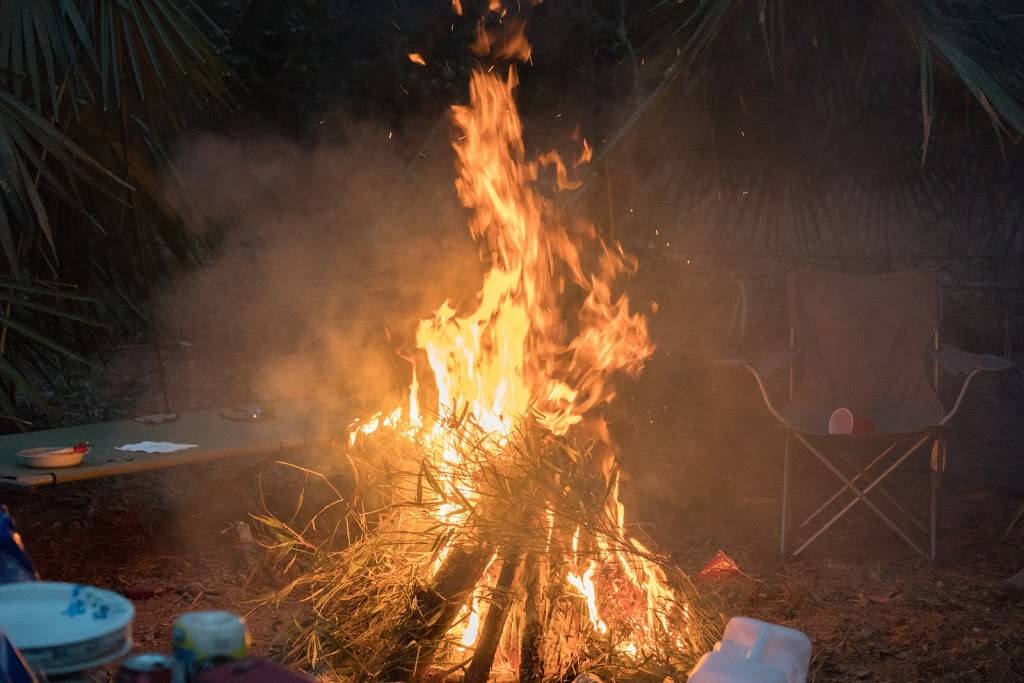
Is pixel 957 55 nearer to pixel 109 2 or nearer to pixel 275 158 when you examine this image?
pixel 109 2

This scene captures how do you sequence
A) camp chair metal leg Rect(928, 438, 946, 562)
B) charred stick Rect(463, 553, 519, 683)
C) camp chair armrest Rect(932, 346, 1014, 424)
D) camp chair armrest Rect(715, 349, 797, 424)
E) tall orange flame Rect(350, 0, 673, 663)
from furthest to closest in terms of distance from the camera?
camp chair armrest Rect(715, 349, 797, 424)
camp chair armrest Rect(932, 346, 1014, 424)
camp chair metal leg Rect(928, 438, 946, 562)
tall orange flame Rect(350, 0, 673, 663)
charred stick Rect(463, 553, 519, 683)

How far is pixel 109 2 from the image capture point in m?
2.98

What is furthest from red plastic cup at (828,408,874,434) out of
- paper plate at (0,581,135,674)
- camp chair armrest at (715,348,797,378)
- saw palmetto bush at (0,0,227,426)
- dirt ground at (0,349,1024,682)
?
paper plate at (0,581,135,674)

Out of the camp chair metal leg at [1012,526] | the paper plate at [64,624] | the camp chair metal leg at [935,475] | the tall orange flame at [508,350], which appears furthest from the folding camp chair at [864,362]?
the paper plate at [64,624]

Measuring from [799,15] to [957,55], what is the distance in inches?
24.8

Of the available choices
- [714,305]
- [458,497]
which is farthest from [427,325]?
[714,305]

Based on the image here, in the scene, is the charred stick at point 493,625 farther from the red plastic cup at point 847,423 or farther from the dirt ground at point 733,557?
the red plastic cup at point 847,423

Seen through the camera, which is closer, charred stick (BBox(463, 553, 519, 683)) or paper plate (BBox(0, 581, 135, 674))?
paper plate (BBox(0, 581, 135, 674))

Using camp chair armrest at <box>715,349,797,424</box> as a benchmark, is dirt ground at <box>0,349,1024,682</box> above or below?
below

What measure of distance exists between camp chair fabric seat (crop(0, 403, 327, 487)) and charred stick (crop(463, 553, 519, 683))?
124 centimetres

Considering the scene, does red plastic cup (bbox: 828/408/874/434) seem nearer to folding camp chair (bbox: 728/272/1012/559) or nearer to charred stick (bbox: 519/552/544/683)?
folding camp chair (bbox: 728/272/1012/559)

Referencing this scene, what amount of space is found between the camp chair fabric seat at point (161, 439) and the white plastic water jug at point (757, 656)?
1.75m

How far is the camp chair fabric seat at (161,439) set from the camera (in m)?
2.82

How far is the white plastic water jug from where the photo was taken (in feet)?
5.74
